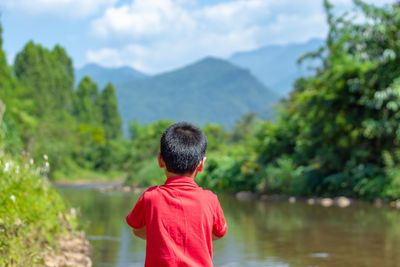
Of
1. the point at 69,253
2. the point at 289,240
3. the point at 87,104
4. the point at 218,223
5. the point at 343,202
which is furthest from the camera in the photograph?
the point at 87,104

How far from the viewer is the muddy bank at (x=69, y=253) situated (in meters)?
5.39

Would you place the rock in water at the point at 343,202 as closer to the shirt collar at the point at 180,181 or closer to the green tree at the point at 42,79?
the shirt collar at the point at 180,181

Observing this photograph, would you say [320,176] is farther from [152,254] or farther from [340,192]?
[152,254]

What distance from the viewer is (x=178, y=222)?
8.65 ft

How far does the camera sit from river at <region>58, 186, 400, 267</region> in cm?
628

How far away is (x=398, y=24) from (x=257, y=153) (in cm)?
917

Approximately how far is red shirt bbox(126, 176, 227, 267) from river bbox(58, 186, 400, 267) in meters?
3.51

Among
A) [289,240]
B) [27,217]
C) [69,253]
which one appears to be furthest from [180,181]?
[289,240]

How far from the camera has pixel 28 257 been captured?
15.7 feet

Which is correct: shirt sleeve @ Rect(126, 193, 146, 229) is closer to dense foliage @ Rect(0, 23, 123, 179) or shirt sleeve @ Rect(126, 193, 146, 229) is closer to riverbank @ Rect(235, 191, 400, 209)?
riverbank @ Rect(235, 191, 400, 209)

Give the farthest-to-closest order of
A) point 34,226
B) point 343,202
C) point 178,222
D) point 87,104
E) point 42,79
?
1. point 87,104
2. point 42,79
3. point 343,202
4. point 34,226
5. point 178,222

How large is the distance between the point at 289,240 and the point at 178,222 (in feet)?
18.1

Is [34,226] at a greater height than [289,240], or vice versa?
[34,226]

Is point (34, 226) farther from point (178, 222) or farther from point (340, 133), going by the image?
point (340, 133)
